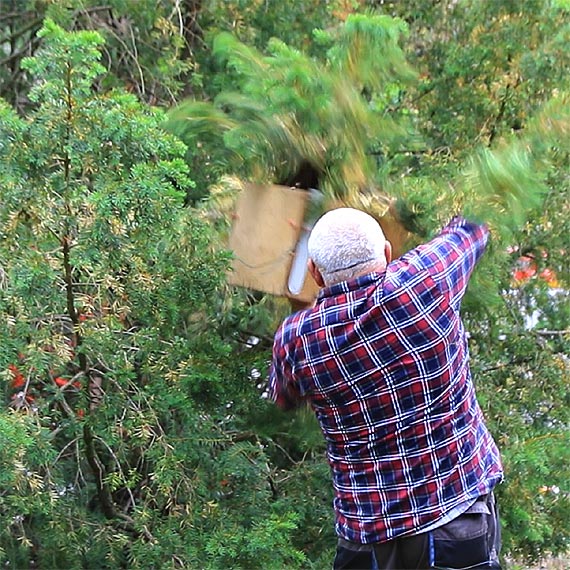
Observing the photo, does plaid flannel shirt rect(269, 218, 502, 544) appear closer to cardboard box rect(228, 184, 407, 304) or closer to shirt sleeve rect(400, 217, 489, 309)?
shirt sleeve rect(400, 217, 489, 309)

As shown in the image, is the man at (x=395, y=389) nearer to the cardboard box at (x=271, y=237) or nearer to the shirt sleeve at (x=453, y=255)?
the shirt sleeve at (x=453, y=255)

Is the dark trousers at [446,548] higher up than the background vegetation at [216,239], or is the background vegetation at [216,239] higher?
the background vegetation at [216,239]

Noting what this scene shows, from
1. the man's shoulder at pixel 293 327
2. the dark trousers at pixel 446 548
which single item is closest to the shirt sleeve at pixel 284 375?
the man's shoulder at pixel 293 327

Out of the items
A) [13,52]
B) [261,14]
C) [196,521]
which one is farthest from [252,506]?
[13,52]

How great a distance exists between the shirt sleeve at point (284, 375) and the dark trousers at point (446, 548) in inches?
19.2

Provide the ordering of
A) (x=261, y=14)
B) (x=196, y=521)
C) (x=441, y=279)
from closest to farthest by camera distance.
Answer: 1. (x=441, y=279)
2. (x=196, y=521)
3. (x=261, y=14)

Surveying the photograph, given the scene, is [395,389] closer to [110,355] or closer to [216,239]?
[216,239]

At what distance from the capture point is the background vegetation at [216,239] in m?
2.49

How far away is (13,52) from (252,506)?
2520 mm

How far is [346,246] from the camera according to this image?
2256 millimetres

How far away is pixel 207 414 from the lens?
123 inches

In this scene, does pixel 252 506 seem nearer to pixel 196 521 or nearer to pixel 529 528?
pixel 196 521

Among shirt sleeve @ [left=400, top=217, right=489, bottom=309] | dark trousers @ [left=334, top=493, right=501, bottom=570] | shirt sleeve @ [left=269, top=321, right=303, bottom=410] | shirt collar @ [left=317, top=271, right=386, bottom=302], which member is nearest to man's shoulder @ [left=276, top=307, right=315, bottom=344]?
shirt sleeve @ [left=269, top=321, right=303, bottom=410]

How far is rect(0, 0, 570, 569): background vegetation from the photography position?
2.49 metres
